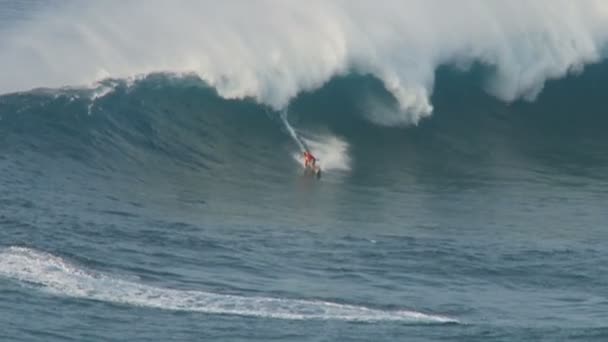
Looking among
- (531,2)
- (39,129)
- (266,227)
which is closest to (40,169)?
(39,129)

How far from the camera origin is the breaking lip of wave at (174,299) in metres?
26.1

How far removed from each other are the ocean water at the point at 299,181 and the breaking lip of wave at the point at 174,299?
0.06m

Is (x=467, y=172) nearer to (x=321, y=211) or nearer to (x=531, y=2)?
(x=321, y=211)

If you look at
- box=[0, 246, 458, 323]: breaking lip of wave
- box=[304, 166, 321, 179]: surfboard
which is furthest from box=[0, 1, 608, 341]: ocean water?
box=[304, 166, 321, 179]: surfboard

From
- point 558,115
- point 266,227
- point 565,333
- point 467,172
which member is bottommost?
point 565,333

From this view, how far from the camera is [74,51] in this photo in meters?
43.2

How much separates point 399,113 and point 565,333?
17406 millimetres

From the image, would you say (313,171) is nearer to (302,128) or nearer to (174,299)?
(302,128)

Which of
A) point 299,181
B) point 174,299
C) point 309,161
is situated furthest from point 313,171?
point 174,299

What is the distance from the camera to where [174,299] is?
1044 inches

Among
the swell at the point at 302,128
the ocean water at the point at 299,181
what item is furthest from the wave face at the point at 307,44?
the swell at the point at 302,128

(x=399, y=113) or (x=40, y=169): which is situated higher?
(x=399, y=113)

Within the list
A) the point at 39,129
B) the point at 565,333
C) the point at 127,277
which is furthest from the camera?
the point at 39,129

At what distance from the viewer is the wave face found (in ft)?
140
